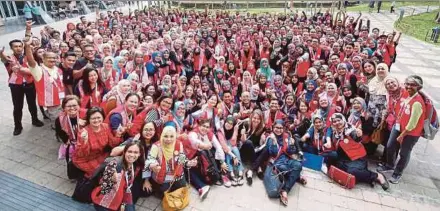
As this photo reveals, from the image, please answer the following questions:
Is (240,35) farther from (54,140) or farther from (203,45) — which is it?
(54,140)

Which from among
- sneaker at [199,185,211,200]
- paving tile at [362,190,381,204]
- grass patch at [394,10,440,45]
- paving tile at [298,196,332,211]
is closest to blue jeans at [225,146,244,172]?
sneaker at [199,185,211,200]

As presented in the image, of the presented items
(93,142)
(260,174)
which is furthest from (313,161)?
(93,142)

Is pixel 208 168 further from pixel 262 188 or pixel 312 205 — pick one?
pixel 312 205

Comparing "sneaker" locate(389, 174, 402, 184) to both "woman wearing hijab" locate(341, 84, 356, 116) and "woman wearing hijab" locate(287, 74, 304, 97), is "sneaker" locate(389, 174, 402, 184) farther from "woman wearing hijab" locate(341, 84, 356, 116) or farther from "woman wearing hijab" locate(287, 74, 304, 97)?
"woman wearing hijab" locate(287, 74, 304, 97)

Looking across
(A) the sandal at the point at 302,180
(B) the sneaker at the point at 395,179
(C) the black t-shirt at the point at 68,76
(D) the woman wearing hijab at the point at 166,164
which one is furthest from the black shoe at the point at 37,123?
(B) the sneaker at the point at 395,179

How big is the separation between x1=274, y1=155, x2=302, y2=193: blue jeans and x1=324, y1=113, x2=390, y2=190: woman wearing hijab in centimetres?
69

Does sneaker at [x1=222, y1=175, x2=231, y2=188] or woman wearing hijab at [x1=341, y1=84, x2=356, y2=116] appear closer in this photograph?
sneaker at [x1=222, y1=175, x2=231, y2=188]

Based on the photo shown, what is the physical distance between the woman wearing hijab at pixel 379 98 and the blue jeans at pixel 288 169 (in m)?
1.70

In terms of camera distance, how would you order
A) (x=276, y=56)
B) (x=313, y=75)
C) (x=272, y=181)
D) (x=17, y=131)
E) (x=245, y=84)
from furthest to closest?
(x=276, y=56), (x=245, y=84), (x=313, y=75), (x=17, y=131), (x=272, y=181)

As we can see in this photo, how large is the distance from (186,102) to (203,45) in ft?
10.3

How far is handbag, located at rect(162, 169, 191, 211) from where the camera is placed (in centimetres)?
373

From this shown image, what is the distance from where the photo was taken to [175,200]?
3764 millimetres

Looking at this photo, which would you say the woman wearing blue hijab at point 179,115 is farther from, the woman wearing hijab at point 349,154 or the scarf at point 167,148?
the woman wearing hijab at point 349,154

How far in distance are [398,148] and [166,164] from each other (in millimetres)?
3724
